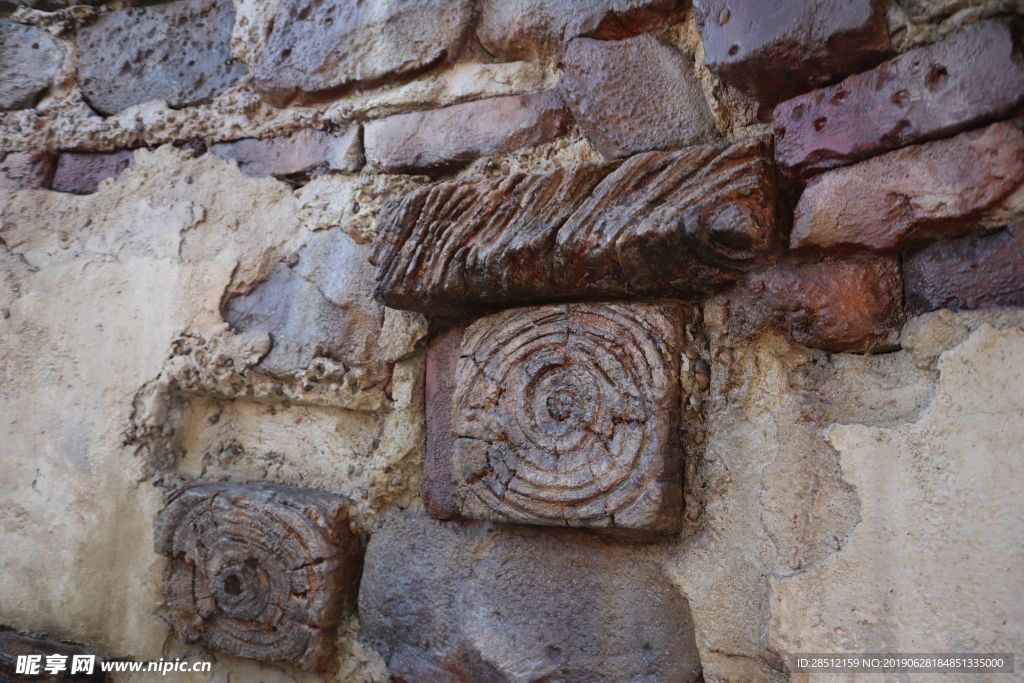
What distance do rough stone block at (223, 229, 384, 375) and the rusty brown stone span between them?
0.46 feet

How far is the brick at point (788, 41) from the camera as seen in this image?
1004 millimetres

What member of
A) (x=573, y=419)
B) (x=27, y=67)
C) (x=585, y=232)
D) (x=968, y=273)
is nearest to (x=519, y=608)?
(x=573, y=419)

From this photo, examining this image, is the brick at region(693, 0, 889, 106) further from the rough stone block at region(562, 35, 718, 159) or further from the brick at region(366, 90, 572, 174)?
the brick at region(366, 90, 572, 174)

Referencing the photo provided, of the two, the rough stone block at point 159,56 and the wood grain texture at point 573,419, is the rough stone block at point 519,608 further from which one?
the rough stone block at point 159,56

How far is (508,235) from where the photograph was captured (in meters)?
1.22

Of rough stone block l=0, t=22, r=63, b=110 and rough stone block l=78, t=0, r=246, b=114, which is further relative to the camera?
rough stone block l=0, t=22, r=63, b=110

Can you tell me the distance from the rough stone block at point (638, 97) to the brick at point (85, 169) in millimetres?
1228

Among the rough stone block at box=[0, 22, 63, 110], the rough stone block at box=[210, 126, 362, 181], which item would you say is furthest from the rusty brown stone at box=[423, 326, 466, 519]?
the rough stone block at box=[0, 22, 63, 110]

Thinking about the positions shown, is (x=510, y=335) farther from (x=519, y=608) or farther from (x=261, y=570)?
(x=261, y=570)

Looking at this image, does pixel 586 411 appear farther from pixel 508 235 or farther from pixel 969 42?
pixel 969 42

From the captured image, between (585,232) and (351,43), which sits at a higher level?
(351,43)

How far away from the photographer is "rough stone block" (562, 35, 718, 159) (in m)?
1.21

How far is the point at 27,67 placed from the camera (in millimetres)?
1890

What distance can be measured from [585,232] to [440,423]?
19.9 inches
